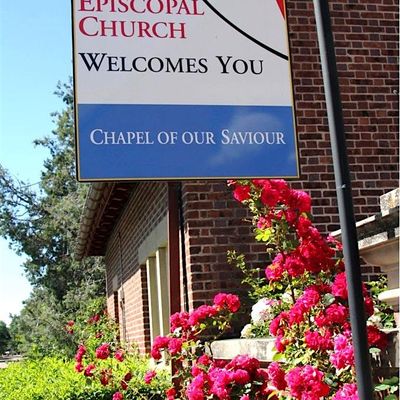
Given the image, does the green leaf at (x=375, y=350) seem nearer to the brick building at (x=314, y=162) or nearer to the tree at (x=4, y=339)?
the brick building at (x=314, y=162)

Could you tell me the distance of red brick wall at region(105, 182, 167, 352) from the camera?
295 inches

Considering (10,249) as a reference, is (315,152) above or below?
below

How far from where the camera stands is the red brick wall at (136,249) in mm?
7489

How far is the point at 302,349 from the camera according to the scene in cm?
343

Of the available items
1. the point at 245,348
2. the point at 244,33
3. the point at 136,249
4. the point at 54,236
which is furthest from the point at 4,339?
the point at 244,33

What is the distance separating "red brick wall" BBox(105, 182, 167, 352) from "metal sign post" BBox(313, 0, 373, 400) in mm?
4014

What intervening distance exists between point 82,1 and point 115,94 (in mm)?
593

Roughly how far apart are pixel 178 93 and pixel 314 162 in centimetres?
281

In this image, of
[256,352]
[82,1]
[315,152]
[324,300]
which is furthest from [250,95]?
[315,152]

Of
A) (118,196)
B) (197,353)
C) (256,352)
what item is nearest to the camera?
(256,352)

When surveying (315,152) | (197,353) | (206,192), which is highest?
(315,152)

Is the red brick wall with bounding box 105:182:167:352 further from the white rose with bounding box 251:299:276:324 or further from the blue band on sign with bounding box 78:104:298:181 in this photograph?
the blue band on sign with bounding box 78:104:298:181

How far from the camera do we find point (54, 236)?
31297 millimetres

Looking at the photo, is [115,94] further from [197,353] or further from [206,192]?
[197,353]
